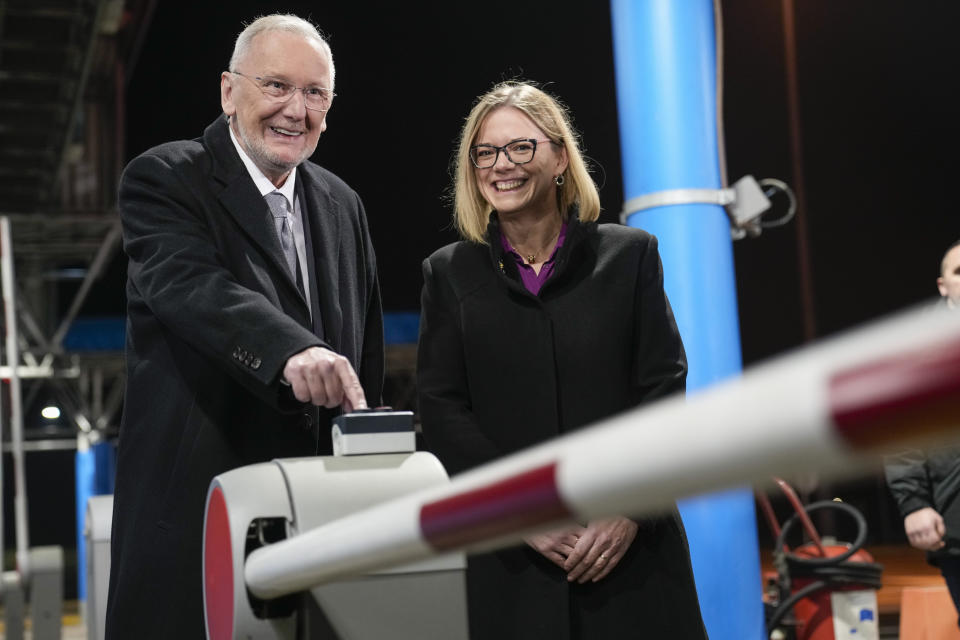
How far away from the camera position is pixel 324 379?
1.19 m

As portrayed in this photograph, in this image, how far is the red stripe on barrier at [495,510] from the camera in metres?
0.56

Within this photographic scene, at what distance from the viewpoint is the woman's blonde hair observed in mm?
1944

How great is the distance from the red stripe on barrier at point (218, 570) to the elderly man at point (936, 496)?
7.68 feet

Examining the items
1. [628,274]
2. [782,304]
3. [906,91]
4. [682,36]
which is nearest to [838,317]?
[782,304]

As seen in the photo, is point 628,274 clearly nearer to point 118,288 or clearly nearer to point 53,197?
point 53,197

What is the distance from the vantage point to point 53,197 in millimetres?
9266

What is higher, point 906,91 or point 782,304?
point 906,91

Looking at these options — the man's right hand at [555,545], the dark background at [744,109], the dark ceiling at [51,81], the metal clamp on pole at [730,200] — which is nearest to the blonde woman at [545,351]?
the man's right hand at [555,545]

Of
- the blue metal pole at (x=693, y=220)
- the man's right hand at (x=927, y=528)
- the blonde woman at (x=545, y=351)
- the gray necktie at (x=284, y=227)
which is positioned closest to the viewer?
the gray necktie at (x=284, y=227)

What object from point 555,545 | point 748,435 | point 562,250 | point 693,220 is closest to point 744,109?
point 693,220

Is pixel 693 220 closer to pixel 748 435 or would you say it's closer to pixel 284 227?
pixel 284 227

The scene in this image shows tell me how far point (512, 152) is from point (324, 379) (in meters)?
0.82

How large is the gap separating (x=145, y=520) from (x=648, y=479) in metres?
1.05

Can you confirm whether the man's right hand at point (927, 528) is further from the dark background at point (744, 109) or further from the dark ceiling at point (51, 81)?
the dark background at point (744, 109)
